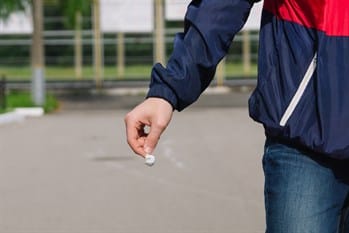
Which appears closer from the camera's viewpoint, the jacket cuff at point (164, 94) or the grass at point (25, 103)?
the jacket cuff at point (164, 94)

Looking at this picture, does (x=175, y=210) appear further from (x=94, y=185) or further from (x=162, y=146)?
(x=162, y=146)

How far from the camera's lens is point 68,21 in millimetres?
28859

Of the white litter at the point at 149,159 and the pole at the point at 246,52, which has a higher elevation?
the white litter at the point at 149,159

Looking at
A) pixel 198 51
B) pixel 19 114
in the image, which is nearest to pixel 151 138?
pixel 198 51

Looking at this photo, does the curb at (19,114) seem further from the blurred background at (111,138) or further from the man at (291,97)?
the man at (291,97)

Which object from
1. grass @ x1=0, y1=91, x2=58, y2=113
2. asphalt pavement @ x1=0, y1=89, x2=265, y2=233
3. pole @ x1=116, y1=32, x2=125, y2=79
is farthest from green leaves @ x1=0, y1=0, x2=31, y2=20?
pole @ x1=116, y1=32, x2=125, y2=79

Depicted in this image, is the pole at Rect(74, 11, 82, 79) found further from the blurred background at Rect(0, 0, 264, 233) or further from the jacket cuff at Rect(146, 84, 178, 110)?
the jacket cuff at Rect(146, 84, 178, 110)

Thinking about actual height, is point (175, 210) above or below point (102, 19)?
above

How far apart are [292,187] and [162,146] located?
1340 centimetres

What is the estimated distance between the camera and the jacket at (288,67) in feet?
9.20

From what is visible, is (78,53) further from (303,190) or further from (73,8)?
Result: (303,190)

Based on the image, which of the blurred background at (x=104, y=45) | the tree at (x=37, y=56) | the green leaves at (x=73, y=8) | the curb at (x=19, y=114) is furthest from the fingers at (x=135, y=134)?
the blurred background at (x=104, y=45)

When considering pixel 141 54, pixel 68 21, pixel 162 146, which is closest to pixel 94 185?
pixel 162 146

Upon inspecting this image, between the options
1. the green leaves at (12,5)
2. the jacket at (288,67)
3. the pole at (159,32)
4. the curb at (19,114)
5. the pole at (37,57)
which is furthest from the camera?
the pole at (159,32)
